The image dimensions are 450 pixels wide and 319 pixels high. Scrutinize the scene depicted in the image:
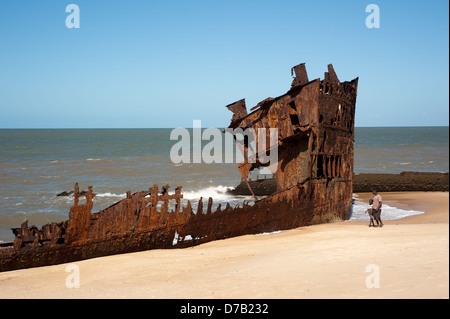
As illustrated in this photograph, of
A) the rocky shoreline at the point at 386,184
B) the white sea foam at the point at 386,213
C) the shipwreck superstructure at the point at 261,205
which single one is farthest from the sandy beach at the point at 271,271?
the rocky shoreline at the point at 386,184

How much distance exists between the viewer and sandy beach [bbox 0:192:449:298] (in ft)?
14.6

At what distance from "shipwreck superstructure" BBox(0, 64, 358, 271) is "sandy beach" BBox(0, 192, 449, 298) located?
313 millimetres

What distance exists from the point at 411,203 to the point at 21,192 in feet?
60.4

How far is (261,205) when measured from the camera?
9750 mm

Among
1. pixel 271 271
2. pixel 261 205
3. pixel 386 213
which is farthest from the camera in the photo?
pixel 386 213

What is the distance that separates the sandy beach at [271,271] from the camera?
4.44 metres

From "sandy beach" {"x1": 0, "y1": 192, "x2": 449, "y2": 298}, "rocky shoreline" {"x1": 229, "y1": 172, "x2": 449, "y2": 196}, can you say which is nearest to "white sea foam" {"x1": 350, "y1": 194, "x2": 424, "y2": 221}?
"sandy beach" {"x1": 0, "y1": 192, "x2": 449, "y2": 298}

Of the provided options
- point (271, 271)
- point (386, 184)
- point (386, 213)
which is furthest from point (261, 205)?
point (386, 184)

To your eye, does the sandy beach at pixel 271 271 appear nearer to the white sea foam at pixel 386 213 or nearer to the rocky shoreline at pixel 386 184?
the white sea foam at pixel 386 213

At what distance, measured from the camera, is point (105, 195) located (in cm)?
2150

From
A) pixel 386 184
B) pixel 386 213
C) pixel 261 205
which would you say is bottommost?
pixel 386 213

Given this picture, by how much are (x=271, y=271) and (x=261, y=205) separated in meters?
4.07

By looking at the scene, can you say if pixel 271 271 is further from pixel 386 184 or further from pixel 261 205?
pixel 386 184
